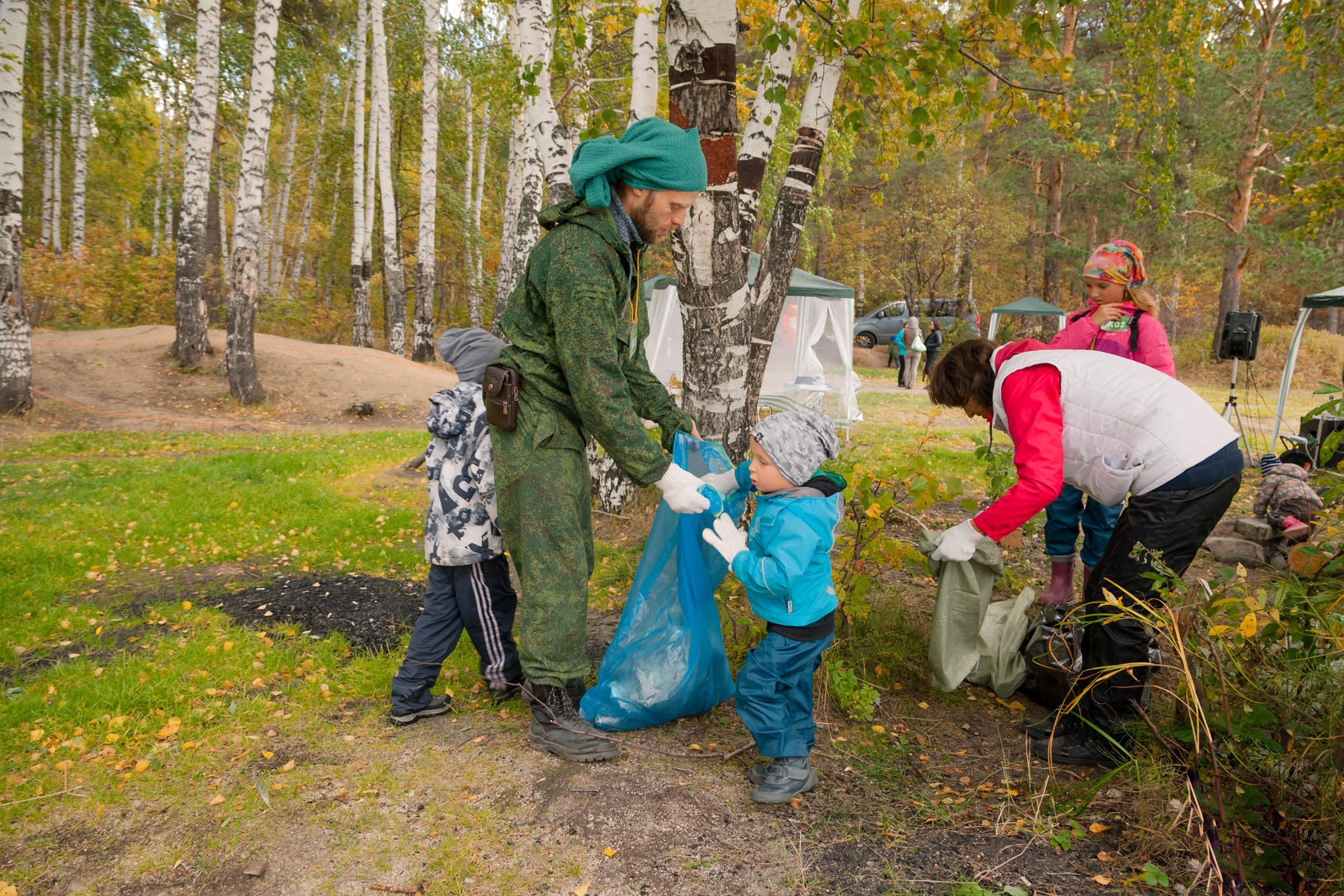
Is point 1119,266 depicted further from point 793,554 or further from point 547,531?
point 547,531

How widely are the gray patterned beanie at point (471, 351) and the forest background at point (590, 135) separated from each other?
2292mm

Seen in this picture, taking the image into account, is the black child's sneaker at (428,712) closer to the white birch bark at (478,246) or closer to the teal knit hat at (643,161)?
the teal knit hat at (643,161)

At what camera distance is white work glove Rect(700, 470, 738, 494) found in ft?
8.61

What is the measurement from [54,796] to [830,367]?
11.3 metres

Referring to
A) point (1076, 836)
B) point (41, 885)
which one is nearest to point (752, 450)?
point (1076, 836)

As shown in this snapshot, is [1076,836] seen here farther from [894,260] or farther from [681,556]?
[894,260]

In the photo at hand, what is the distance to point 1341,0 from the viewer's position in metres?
4.87

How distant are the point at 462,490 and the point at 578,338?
78 cm

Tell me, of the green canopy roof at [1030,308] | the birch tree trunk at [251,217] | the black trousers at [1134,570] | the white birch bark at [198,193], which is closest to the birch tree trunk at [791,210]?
the black trousers at [1134,570]

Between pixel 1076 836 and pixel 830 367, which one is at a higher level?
pixel 830 367

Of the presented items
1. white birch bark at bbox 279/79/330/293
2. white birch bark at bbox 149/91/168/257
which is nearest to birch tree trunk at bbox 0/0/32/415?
white birch bark at bbox 279/79/330/293

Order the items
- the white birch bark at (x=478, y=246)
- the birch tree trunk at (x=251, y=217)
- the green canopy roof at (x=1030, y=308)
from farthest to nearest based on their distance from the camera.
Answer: the white birch bark at (x=478, y=246) → the green canopy roof at (x=1030, y=308) → the birch tree trunk at (x=251, y=217)

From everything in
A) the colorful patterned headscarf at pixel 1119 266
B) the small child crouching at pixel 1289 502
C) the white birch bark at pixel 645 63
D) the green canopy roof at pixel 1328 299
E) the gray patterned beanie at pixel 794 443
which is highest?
the white birch bark at pixel 645 63

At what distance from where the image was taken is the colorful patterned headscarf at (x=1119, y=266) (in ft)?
12.3
